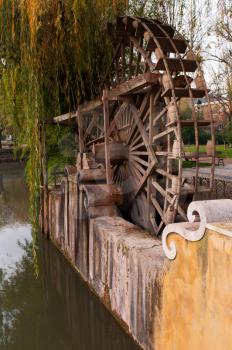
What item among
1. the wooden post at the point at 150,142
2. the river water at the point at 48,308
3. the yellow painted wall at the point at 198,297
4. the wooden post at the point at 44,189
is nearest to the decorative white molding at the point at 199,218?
the yellow painted wall at the point at 198,297

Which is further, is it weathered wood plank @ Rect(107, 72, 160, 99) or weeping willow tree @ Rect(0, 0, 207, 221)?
weeping willow tree @ Rect(0, 0, 207, 221)

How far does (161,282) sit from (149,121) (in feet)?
11.9

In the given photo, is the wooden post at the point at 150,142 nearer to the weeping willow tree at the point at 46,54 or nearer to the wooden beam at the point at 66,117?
the weeping willow tree at the point at 46,54

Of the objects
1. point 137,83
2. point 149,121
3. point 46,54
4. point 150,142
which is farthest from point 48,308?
point 46,54

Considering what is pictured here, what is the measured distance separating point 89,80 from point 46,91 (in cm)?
86

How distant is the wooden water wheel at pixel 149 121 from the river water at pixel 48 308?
5.46 feet

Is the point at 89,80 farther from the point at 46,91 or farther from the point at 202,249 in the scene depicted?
the point at 202,249

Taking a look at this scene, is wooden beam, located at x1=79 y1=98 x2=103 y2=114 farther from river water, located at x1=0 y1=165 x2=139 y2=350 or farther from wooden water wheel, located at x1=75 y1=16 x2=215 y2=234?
river water, located at x1=0 y1=165 x2=139 y2=350

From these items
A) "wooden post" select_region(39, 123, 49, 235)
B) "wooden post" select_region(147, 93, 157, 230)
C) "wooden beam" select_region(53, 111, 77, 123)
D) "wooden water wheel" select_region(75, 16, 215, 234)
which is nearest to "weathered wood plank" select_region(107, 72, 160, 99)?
"wooden water wheel" select_region(75, 16, 215, 234)

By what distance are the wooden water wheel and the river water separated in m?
1.66

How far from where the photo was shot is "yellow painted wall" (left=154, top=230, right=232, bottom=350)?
2473mm

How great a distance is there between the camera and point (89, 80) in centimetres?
723

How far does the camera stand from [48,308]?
564cm

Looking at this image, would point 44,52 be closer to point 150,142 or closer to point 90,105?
point 90,105
